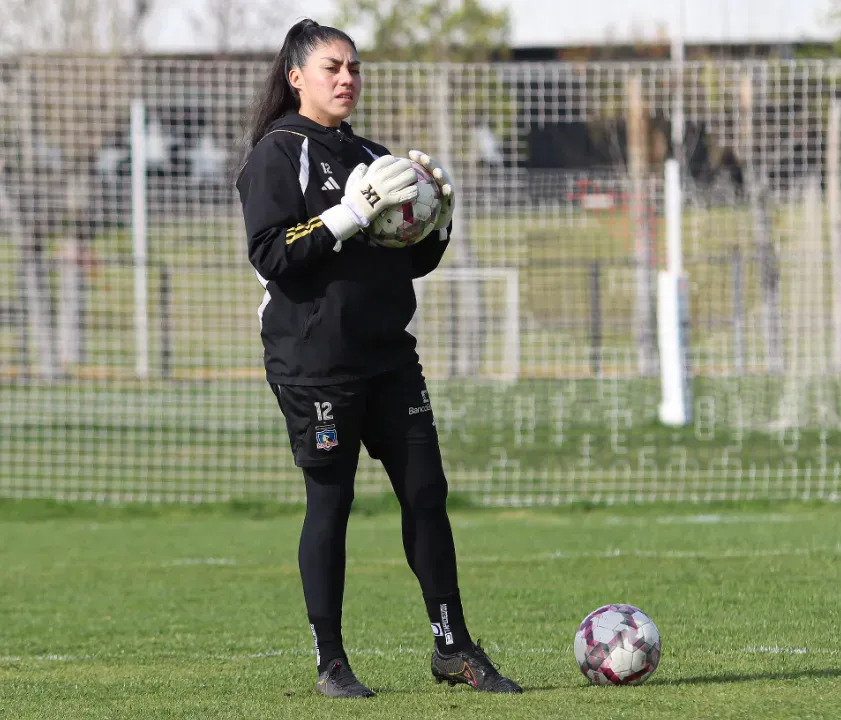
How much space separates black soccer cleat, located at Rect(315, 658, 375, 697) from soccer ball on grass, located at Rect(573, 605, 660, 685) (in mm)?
700

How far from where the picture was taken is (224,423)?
14.4 metres

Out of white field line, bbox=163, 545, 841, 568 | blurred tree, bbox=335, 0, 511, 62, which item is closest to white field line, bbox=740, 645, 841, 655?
white field line, bbox=163, 545, 841, 568

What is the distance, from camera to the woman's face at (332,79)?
4.61m

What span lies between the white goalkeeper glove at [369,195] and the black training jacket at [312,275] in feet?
0.17

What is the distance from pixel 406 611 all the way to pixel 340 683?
2.08 m

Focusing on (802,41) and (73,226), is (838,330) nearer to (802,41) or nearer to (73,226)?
(73,226)

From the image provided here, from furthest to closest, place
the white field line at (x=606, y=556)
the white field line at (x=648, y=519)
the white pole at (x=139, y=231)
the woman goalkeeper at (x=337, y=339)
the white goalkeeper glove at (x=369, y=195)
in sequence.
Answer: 1. the white pole at (x=139, y=231)
2. the white field line at (x=648, y=519)
3. the white field line at (x=606, y=556)
4. the woman goalkeeper at (x=337, y=339)
5. the white goalkeeper glove at (x=369, y=195)

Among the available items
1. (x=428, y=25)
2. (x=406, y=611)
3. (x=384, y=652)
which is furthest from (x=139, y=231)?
(x=428, y=25)

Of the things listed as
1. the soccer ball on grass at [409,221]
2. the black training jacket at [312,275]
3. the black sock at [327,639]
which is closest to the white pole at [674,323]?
the soccer ball on grass at [409,221]

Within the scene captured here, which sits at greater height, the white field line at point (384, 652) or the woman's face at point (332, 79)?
the woman's face at point (332, 79)

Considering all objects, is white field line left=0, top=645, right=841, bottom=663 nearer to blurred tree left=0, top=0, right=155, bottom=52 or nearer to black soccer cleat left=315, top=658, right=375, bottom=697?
black soccer cleat left=315, top=658, right=375, bottom=697

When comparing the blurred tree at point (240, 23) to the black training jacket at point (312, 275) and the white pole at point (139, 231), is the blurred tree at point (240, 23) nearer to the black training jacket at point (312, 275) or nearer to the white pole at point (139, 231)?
the white pole at point (139, 231)

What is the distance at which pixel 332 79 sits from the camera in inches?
182

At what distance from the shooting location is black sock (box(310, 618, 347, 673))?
4.64 meters
